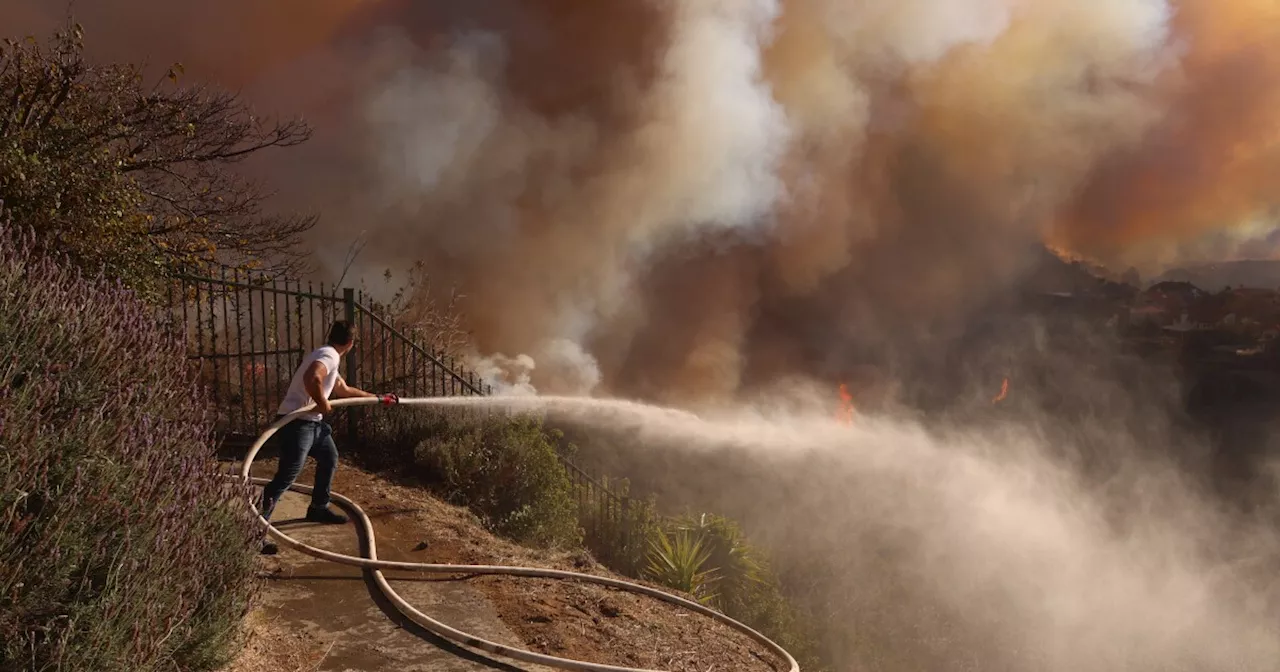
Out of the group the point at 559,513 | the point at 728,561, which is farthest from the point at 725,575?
the point at 559,513

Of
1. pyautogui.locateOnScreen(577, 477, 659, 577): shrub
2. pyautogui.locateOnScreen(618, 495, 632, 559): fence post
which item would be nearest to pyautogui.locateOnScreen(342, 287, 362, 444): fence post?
pyautogui.locateOnScreen(577, 477, 659, 577): shrub

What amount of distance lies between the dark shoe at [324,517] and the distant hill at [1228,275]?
22262mm

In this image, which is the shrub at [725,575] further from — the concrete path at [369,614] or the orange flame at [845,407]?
the orange flame at [845,407]

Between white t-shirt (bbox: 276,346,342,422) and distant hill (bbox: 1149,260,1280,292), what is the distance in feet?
73.6

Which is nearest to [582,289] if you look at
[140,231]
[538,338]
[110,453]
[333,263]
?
[538,338]

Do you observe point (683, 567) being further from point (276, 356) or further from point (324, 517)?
point (276, 356)

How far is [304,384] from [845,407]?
609 inches

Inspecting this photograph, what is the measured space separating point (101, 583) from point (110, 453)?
62 centimetres

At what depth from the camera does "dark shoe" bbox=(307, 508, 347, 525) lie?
6.63 meters

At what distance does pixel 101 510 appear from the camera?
3188mm

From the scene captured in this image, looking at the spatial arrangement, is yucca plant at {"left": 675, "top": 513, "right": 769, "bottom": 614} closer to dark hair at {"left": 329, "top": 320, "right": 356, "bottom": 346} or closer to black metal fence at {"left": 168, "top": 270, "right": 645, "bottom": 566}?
black metal fence at {"left": 168, "top": 270, "right": 645, "bottom": 566}

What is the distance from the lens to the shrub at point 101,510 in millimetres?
2861

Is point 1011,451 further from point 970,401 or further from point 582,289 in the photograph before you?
point 582,289

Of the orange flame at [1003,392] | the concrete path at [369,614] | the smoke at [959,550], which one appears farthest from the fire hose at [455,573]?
the orange flame at [1003,392]
